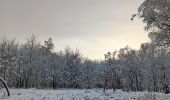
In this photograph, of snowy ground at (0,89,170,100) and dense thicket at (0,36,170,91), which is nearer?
snowy ground at (0,89,170,100)

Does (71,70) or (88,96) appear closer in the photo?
(88,96)

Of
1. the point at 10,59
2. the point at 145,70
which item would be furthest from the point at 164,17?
the point at 145,70

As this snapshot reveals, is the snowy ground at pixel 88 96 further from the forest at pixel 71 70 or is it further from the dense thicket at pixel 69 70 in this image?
the dense thicket at pixel 69 70

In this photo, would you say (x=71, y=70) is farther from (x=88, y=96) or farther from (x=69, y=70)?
(x=88, y=96)

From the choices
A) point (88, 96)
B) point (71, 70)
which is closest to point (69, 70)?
point (71, 70)

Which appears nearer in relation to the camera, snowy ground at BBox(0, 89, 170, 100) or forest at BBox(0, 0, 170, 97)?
snowy ground at BBox(0, 89, 170, 100)

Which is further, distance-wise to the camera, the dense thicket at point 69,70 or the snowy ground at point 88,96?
the dense thicket at point 69,70

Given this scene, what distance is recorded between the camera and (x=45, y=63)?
108250mm

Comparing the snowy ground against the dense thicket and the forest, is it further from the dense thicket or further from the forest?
the dense thicket

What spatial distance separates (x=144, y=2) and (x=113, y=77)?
76346 millimetres

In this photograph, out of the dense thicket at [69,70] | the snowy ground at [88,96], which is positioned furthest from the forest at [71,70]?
the snowy ground at [88,96]

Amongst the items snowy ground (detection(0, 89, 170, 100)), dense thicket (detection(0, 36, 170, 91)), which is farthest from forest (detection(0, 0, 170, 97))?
snowy ground (detection(0, 89, 170, 100))

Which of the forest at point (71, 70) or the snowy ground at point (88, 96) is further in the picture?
the forest at point (71, 70)

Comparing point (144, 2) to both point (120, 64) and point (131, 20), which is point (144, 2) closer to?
point (131, 20)
